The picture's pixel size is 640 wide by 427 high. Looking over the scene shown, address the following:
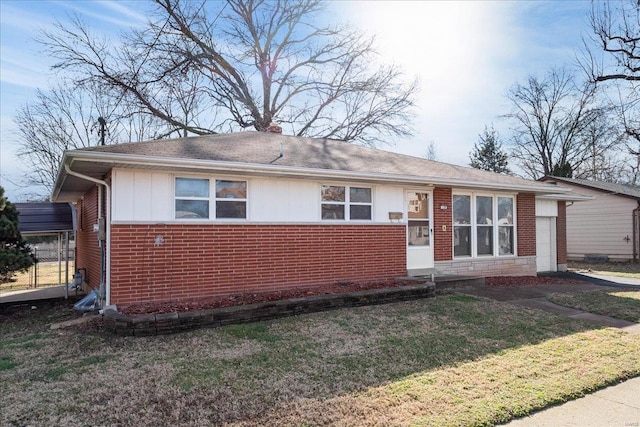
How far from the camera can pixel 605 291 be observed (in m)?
10.6

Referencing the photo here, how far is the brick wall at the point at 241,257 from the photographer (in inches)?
287

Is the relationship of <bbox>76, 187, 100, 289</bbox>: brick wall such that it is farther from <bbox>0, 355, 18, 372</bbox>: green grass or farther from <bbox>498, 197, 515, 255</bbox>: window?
<bbox>498, 197, 515, 255</bbox>: window

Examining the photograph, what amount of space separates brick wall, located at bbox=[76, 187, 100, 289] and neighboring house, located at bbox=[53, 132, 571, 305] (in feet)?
0.13

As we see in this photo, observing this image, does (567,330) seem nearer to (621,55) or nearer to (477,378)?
(477,378)

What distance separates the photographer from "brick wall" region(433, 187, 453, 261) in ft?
36.4

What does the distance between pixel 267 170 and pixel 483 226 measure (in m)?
7.36

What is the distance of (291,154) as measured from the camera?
9.81 metres

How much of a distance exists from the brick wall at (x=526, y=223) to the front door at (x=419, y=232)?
3.77 meters

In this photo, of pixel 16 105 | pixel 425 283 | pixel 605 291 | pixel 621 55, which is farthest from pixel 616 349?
pixel 16 105

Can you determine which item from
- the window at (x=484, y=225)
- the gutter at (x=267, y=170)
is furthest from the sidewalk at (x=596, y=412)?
the window at (x=484, y=225)

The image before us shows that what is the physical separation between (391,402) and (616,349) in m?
3.97

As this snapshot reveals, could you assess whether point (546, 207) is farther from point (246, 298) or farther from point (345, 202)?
point (246, 298)

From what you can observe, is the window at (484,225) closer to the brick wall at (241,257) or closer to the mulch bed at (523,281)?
the mulch bed at (523,281)

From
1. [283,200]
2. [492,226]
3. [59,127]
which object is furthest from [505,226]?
[59,127]
